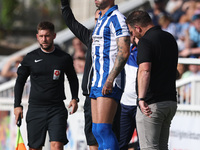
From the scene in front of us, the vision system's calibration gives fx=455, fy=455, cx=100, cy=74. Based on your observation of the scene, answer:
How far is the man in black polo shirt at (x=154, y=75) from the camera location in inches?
190

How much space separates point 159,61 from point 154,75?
16 centimetres

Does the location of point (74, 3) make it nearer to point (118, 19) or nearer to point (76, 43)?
point (76, 43)

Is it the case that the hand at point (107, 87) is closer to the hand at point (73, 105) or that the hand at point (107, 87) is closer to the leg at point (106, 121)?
the leg at point (106, 121)

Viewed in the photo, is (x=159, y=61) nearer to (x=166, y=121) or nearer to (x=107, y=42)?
(x=107, y=42)

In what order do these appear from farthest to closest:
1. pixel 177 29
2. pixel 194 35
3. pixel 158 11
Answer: pixel 158 11, pixel 177 29, pixel 194 35

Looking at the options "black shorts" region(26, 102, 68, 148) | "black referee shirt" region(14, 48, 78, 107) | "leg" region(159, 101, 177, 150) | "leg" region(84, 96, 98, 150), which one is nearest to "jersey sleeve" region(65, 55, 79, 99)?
"black referee shirt" region(14, 48, 78, 107)

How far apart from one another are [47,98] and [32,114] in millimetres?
318

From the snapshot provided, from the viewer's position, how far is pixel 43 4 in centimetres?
4044

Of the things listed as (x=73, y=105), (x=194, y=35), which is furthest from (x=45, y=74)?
(x=194, y=35)

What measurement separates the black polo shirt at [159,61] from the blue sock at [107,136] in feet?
1.73

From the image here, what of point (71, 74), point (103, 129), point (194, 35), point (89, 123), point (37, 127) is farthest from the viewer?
point (194, 35)

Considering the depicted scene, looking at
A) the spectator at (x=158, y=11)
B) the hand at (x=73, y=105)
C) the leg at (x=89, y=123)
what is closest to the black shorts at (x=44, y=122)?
the hand at (x=73, y=105)

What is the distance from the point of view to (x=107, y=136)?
5004 millimetres

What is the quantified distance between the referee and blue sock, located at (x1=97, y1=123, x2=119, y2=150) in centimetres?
108
